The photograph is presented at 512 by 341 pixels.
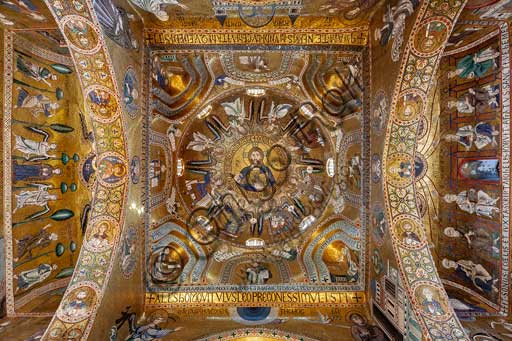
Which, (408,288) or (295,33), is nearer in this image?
(408,288)

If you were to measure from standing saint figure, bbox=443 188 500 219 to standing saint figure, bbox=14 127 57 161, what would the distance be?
40.3ft

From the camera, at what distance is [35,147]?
24.1 feet

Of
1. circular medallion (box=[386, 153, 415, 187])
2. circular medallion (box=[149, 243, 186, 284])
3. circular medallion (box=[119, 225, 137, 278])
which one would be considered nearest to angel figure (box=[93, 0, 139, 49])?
circular medallion (box=[119, 225, 137, 278])

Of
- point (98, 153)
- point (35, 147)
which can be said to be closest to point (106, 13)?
point (98, 153)

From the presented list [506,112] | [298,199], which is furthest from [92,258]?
[506,112]

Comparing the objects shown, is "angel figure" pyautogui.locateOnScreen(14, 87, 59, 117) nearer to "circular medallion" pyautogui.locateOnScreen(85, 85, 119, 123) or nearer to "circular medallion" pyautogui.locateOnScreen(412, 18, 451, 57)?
"circular medallion" pyautogui.locateOnScreen(85, 85, 119, 123)

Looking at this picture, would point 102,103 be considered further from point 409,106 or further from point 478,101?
point 478,101

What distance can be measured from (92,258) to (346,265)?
A: 26.1 feet

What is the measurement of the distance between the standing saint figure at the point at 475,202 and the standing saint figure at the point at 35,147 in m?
12.3

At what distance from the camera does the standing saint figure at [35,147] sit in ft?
23.3

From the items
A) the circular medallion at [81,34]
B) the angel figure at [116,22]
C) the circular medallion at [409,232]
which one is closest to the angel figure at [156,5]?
the angel figure at [116,22]

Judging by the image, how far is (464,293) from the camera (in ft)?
25.5

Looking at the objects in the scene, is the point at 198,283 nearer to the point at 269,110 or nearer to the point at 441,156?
the point at 269,110

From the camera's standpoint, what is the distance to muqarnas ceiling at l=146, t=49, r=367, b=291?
8828 millimetres
